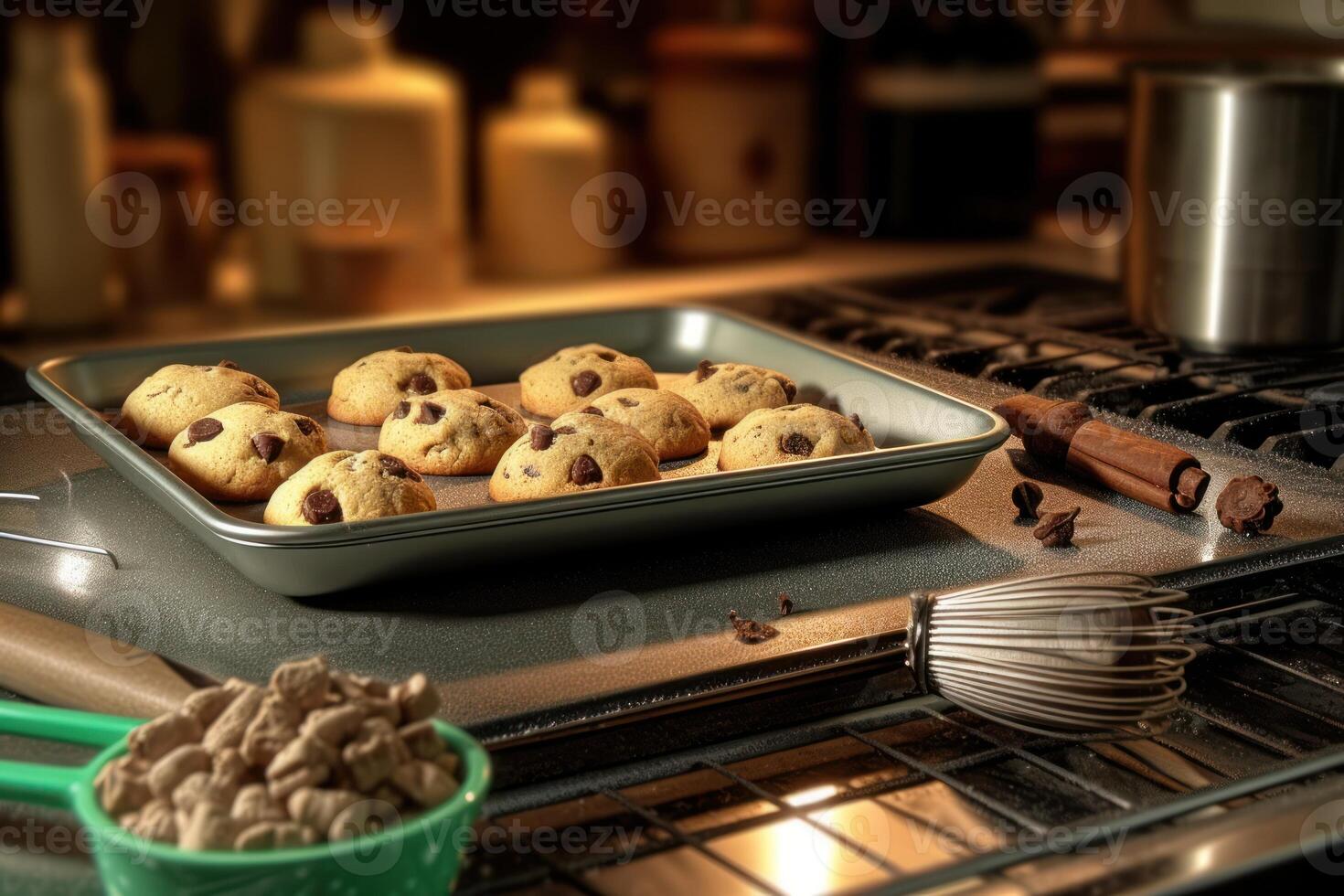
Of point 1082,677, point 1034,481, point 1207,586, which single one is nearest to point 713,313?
point 1034,481

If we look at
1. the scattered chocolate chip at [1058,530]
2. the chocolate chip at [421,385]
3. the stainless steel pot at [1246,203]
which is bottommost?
the scattered chocolate chip at [1058,530]

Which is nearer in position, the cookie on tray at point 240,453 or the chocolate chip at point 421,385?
the cookie on tray at point 240,453

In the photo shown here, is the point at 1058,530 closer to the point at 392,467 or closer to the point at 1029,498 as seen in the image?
the point at 1029,498

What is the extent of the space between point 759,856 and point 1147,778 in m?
0.22

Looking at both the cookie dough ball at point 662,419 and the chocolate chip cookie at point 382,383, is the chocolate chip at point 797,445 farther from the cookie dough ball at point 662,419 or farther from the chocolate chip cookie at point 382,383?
the chocolate chip cookie at point 382,383

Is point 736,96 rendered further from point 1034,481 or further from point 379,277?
point 1034,481

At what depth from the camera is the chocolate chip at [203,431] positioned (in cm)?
108

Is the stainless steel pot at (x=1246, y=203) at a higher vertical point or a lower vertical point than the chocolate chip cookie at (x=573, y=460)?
higher

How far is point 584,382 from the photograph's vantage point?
49.9 inches

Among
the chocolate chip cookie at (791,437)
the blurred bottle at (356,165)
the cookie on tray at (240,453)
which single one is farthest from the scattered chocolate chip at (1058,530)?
the blurred bottle at (356,165)

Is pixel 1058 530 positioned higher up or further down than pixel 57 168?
further down

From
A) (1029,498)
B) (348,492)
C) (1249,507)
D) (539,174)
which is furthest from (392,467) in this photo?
(539,174)

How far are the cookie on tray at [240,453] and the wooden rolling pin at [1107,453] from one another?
53 centimetres

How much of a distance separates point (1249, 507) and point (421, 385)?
25.8 inches
